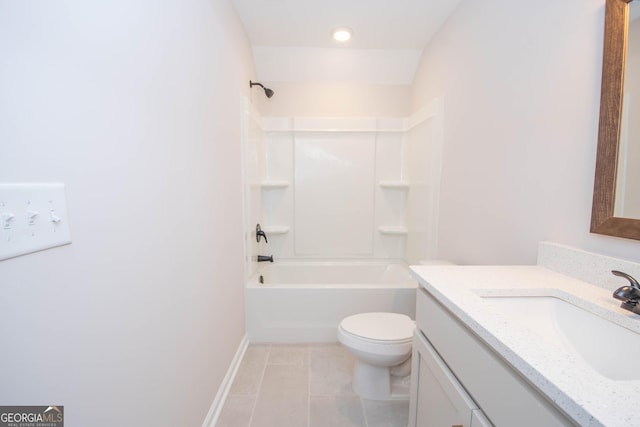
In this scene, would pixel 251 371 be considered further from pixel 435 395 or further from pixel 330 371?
pixel 435 395

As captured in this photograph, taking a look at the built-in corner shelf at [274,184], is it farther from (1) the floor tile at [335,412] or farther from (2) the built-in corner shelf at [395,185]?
(1) the floor tile at [335,412]

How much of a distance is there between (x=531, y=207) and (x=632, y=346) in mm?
622

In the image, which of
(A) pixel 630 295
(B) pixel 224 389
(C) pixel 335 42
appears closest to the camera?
(A) pixel 630 295

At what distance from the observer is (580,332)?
0.76m

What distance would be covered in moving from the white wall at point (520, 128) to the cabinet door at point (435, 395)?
64 cm

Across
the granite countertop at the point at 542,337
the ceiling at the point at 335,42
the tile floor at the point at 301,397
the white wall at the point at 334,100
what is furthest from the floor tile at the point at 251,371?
the ceiling at the point at 335,42

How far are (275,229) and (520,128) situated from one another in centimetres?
210

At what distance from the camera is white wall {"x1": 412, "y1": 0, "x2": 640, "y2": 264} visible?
0.93 m

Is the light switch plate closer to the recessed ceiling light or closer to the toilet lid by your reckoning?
the toilet lid

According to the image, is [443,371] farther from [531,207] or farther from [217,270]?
[217,270]

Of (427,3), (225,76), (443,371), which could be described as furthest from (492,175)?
(225,76)

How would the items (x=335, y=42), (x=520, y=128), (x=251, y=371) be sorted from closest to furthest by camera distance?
(x=520, y=128) → (x=251, y=371) → (x=335, y=42)

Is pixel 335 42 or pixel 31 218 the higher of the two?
pixel 335 42

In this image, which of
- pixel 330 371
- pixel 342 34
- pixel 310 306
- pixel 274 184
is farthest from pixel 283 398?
pixel 342 34
